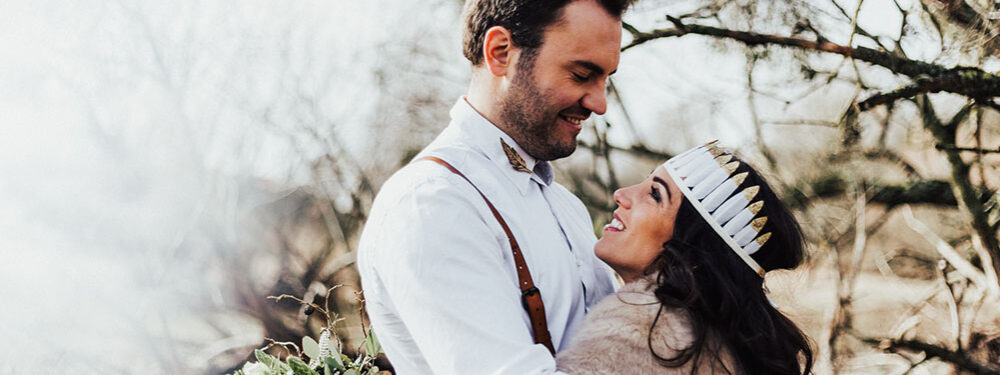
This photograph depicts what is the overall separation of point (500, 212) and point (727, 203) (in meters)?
0.61

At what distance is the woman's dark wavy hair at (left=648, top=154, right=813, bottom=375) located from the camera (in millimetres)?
1712

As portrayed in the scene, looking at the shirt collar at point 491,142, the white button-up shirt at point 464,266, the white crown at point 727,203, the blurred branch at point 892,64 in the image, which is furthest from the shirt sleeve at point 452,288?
the blurred branch at point 892,64

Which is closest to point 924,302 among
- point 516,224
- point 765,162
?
point 765,162

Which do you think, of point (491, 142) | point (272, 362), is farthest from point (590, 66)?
point (272, 362)

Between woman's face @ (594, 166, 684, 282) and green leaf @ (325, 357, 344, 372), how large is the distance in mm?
1174

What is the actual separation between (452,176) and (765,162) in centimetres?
520

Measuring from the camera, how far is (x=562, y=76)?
1.89 m

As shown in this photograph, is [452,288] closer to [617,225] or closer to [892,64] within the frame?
[617,225]

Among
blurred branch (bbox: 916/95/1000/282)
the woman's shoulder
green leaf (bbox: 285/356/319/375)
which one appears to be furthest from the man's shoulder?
blurred branch (bbox: 916/95/1000/282)

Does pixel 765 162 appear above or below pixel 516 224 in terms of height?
below

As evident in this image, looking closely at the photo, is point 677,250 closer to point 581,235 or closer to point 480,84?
point 581,235

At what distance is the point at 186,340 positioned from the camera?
32.1 ft

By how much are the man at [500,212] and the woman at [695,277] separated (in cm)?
13

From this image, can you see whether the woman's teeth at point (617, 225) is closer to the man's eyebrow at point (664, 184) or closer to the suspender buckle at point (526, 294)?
the man's eyebrow at point (664, 184)
